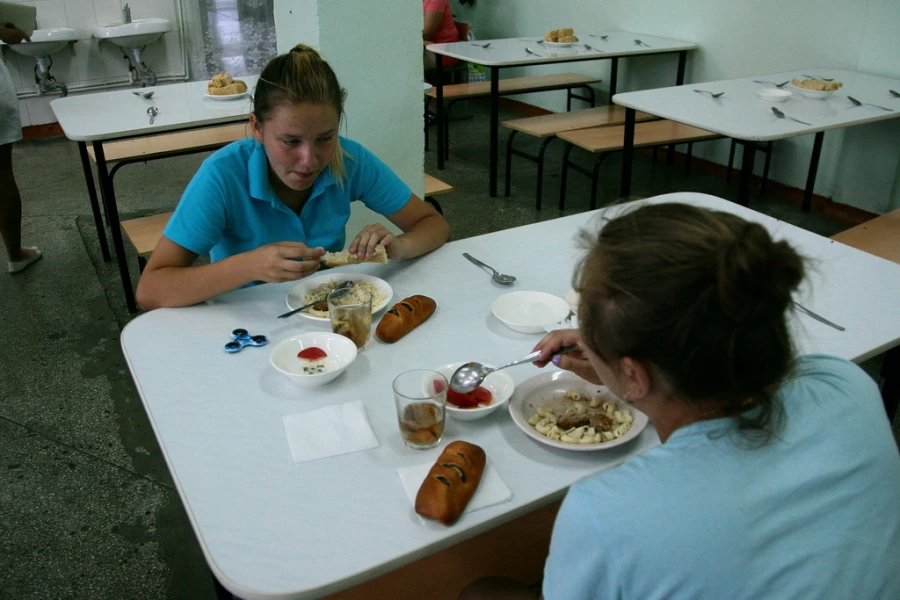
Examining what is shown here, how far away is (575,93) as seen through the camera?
19.9 ft

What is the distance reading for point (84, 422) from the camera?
2525 mm

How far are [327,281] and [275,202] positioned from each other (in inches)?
10.3

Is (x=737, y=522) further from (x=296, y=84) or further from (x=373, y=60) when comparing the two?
(x=373, y=60)

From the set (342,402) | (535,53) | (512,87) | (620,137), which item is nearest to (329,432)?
(342,402)

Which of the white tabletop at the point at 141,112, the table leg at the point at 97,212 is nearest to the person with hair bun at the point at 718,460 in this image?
the white tabletop at the point at 141,112

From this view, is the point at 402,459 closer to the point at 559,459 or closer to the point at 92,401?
the point at 559,459

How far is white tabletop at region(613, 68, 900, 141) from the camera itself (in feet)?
9.41

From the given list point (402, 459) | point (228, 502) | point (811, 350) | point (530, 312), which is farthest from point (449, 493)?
point (811, 350)


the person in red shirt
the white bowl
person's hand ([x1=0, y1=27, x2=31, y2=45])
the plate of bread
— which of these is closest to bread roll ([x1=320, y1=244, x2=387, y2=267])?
the white bowl

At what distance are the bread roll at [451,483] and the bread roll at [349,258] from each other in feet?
2.37

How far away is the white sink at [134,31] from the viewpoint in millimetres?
5918

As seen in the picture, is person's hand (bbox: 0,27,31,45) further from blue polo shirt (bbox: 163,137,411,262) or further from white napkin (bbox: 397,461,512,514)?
white napkin (bbox: 397,461,512,514)

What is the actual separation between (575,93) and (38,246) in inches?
165

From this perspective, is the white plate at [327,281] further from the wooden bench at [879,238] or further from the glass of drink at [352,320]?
the wooden bench at [879,238]
